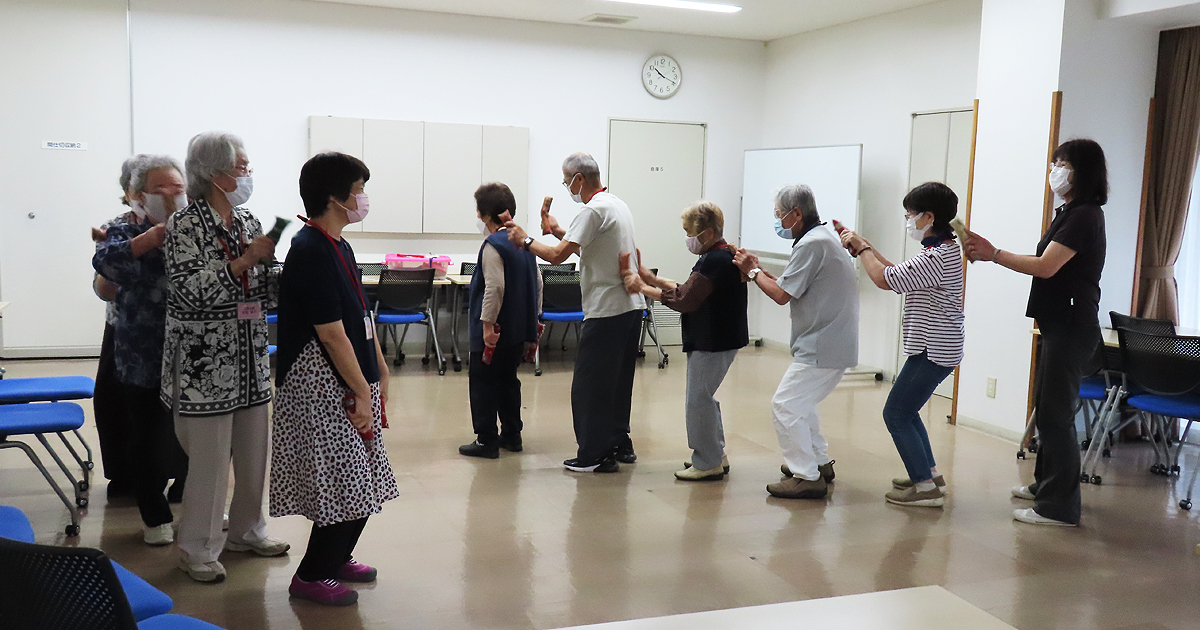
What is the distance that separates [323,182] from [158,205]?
1035 mm

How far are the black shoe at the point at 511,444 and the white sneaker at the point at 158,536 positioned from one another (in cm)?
206

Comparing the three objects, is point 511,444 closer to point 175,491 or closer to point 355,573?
point 175,491

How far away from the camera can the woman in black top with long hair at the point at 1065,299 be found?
13.5ft

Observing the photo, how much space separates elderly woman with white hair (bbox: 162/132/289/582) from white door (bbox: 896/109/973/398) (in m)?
5.56

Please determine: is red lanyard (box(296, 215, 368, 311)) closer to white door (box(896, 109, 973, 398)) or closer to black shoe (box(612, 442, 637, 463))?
black shoe (box(612, 442, 637, 463))

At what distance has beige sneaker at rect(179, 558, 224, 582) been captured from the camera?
135 inches

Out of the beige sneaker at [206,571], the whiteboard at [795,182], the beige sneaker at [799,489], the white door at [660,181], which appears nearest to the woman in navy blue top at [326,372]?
the beige sneaker at [206,571]


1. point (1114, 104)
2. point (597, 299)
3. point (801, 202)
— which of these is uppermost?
point (1114, 104)

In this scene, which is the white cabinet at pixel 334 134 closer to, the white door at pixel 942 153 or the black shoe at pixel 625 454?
the black shoe at pixel 625 454

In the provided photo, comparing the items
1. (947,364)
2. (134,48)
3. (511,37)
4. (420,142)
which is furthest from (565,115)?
(947,364)

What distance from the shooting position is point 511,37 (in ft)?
29.8

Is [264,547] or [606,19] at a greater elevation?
[606,19]

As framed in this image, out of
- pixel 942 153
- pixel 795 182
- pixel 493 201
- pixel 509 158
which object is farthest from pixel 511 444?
pixel 942 153

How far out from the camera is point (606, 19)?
8930 mm
